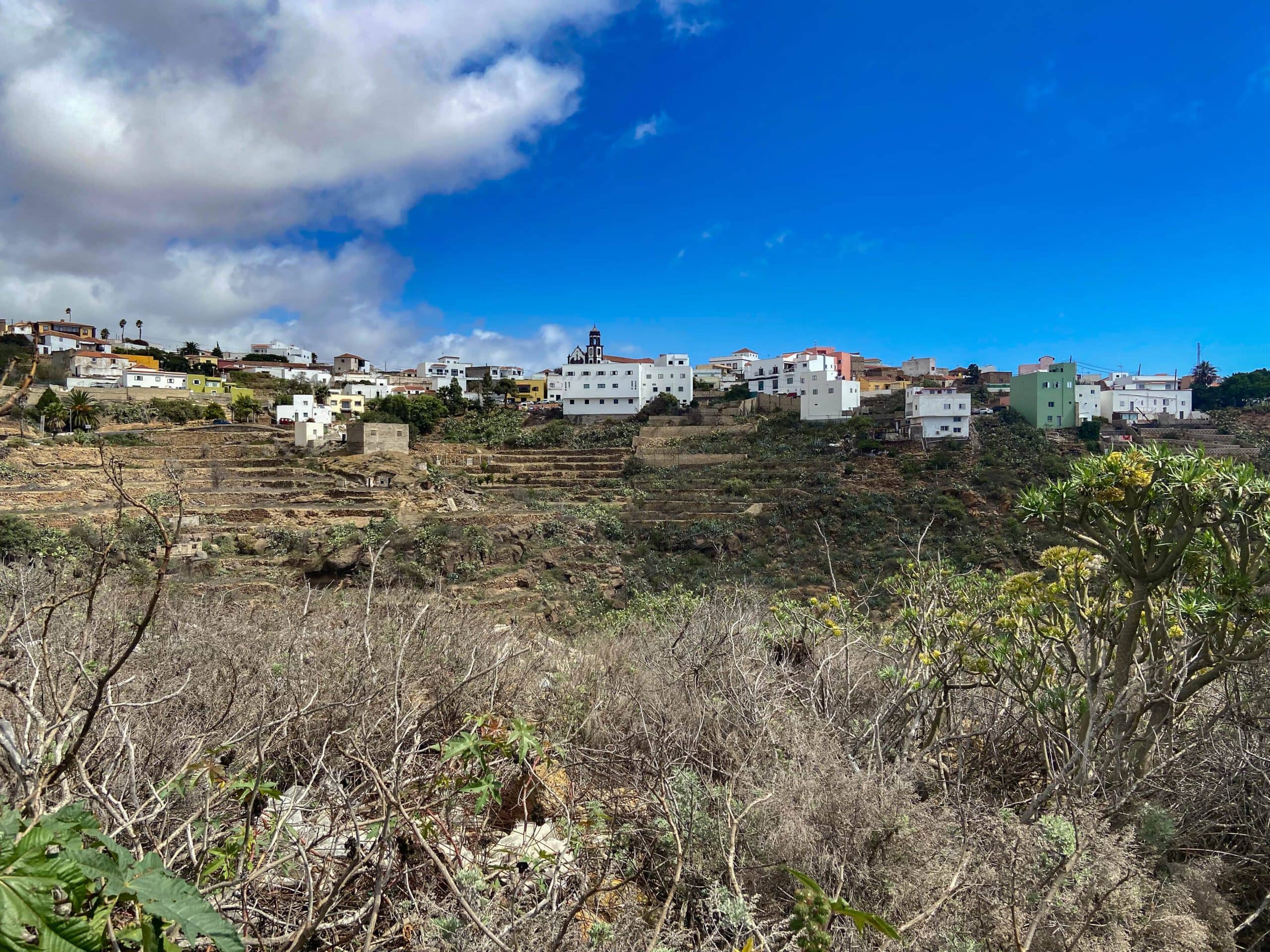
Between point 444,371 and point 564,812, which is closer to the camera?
point 564,812

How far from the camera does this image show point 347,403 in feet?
143

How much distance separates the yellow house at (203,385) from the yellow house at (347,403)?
19.7 ft

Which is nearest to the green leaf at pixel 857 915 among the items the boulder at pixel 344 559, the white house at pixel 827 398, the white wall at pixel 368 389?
the boulder at pixel 344 559

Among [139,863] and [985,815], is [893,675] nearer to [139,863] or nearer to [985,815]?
[985,815]

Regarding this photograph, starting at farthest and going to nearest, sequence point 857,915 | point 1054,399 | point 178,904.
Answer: point 1054,399 → point 857,915 → point 178,904

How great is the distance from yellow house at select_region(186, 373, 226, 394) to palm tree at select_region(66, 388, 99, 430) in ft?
25.4

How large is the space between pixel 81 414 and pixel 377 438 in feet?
42.6

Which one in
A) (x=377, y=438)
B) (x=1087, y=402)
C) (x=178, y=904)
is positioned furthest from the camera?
(x=1087, y=402)

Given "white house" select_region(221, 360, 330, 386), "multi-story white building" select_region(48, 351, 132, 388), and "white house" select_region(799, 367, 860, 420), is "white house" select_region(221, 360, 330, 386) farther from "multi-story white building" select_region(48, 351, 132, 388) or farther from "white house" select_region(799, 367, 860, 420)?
"white house" select_region(799, 367, 860, 420)

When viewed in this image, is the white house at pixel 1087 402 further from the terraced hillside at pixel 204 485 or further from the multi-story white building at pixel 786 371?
the terraced hillside at pixel 204 485

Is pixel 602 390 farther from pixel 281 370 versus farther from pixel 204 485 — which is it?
pixel 281 370

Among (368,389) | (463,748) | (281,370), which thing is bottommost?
(463,748)

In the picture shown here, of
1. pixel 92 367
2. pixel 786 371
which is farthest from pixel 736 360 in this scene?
pixel 92 367

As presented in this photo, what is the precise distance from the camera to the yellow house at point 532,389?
166ft
